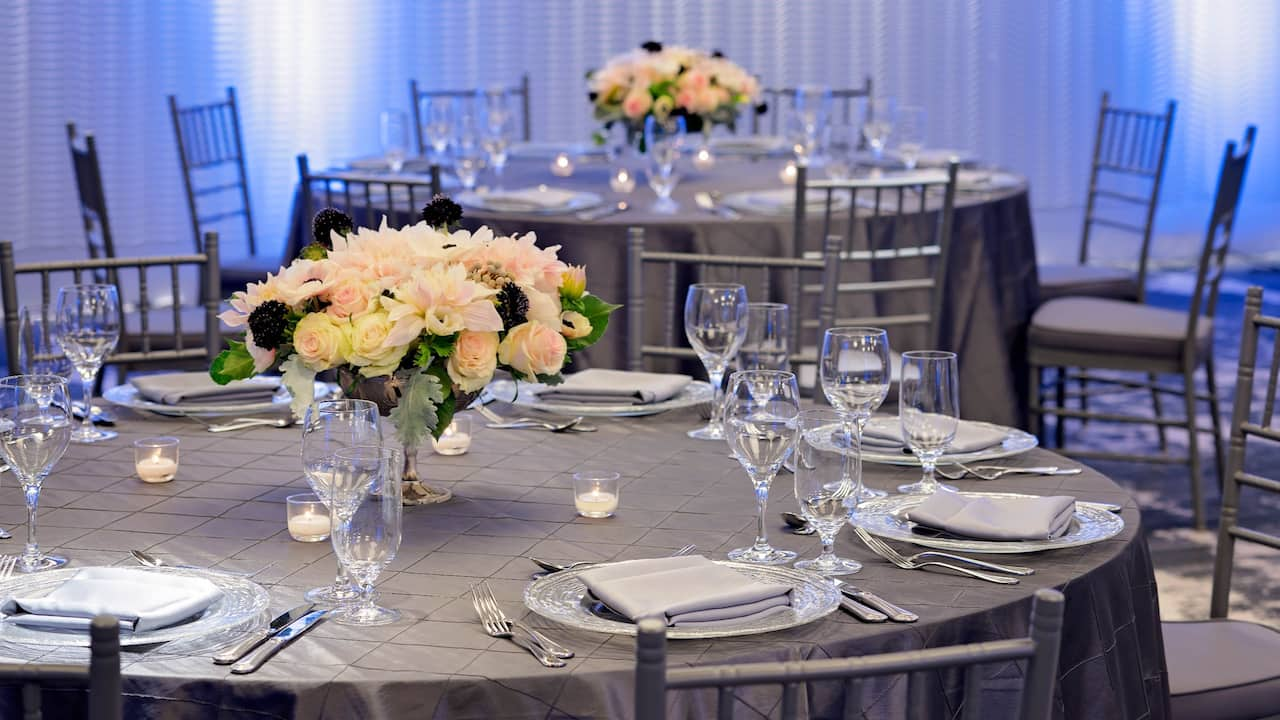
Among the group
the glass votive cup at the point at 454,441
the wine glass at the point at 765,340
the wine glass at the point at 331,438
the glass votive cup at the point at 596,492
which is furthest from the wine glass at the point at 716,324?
the wine glass at the point at 331,438

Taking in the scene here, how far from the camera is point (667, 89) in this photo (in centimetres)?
448

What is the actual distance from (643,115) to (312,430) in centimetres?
302

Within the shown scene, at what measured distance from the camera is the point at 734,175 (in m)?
4.85

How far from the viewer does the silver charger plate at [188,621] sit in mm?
1433

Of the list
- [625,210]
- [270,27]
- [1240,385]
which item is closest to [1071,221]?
[270,27]

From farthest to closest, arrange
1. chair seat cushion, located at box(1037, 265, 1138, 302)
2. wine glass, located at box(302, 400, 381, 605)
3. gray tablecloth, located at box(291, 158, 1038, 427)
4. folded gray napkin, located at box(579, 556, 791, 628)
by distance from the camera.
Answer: chair seat cushion, located at box(1037, 265, 1138, 302)
gray tablecloth, located at box(291, 158, 1038, 427)
wine glass, located at box(302, 400, 381, 605)
folded gray napkin, located at box(579, 556, 791, 628)

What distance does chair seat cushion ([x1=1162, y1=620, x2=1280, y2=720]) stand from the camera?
2.03 metres

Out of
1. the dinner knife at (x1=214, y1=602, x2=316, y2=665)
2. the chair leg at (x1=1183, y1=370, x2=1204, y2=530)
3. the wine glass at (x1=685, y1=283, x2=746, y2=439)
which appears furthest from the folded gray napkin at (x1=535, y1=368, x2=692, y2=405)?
the chair leg at (x1=1183, y1=370, x2=1204, y2=530)

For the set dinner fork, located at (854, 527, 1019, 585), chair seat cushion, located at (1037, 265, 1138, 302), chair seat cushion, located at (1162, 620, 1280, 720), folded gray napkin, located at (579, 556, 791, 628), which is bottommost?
chair seat cushion, located at (1162, 620, 1280, 720)

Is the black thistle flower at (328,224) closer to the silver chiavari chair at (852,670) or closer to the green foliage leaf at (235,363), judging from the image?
the green foliage leaf at (235,363)

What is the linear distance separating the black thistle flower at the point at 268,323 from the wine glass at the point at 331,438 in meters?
0.17

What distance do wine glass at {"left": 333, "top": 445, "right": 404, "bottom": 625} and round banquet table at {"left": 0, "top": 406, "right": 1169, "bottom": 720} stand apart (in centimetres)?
7

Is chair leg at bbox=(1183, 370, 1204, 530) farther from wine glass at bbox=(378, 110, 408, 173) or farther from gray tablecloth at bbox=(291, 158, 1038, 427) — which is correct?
wine glass at bbox=(378, 110, 408, 173)

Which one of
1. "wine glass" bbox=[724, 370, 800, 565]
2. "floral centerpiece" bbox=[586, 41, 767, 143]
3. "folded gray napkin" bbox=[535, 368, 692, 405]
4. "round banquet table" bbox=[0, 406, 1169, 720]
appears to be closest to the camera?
"round banquet table" bbox=[0, 406, 1169, 720]
